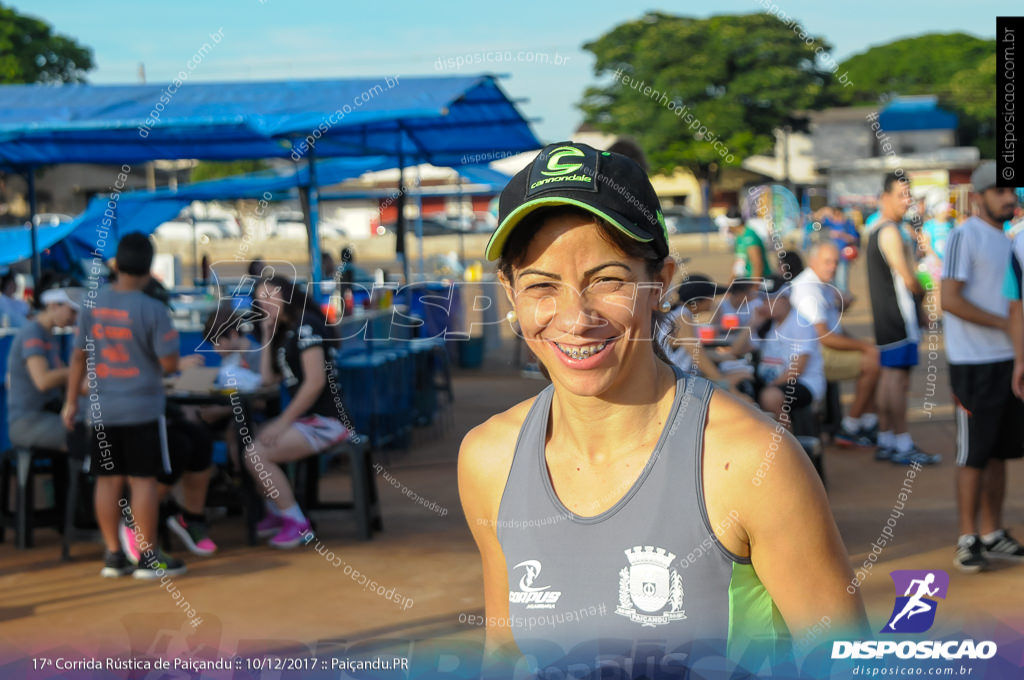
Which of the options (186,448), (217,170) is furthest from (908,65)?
(186,448)

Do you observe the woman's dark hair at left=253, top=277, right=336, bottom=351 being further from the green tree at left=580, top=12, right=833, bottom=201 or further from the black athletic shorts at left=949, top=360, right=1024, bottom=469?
the green tree at left=580, top=12, right=833, bottom=201

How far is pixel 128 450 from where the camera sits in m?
5.45

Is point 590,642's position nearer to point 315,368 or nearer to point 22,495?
point 315,368

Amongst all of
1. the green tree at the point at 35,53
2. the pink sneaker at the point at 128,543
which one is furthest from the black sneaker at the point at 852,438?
the green tree at the point at 35,53

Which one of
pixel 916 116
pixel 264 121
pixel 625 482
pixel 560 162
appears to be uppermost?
pixel 916 116

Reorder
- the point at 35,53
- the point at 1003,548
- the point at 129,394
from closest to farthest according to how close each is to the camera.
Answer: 1. the point at 1003,548
2. the point at 129,394
3. the point at 35,53

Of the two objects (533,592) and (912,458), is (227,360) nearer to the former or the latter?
(912,458)

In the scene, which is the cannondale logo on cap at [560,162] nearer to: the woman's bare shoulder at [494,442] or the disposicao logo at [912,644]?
the woman's bare shoulder at [494,442]

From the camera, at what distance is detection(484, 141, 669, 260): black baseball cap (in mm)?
1549

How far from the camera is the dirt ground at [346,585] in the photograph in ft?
14.7

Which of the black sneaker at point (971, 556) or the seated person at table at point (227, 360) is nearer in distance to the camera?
the black sneaker at point (971, 556)

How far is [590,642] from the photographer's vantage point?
1.59 m

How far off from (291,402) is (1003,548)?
3923mm

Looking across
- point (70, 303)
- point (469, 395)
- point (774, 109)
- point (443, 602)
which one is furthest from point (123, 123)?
point (774, 109)
